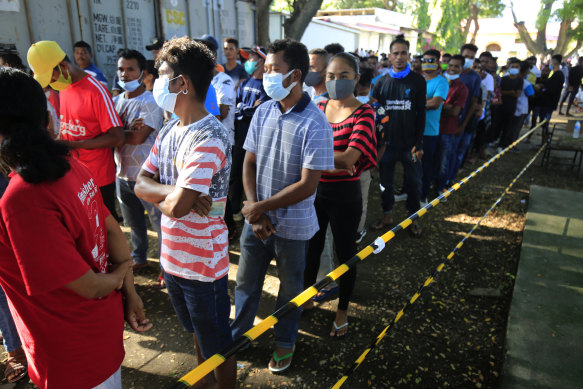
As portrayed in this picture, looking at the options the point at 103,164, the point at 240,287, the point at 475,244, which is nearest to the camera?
the point at 240,287

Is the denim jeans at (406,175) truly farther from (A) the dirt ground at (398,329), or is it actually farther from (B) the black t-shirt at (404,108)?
(A) the dirt ground at (398,329)

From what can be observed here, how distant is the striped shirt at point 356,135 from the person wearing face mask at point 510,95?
306 inches

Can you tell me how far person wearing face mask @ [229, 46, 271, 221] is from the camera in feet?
15.9

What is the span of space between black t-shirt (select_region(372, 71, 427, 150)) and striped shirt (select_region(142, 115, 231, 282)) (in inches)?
127

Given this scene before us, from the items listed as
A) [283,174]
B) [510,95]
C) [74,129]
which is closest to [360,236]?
[283,174]

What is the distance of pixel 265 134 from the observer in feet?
7.87

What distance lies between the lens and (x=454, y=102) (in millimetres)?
6047

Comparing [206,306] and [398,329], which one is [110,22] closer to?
[206,306]

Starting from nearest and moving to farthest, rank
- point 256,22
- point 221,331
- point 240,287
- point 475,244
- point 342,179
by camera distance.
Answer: point 221,331 → point 240,287 → point 342,179 → point 475,244 → point 256,22

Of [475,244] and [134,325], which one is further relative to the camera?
[475,244]

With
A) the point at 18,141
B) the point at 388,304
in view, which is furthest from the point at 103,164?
the point at 388,304

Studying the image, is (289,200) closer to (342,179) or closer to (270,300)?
(342,179)

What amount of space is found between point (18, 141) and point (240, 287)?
170 cm

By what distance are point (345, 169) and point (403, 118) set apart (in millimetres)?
2342
